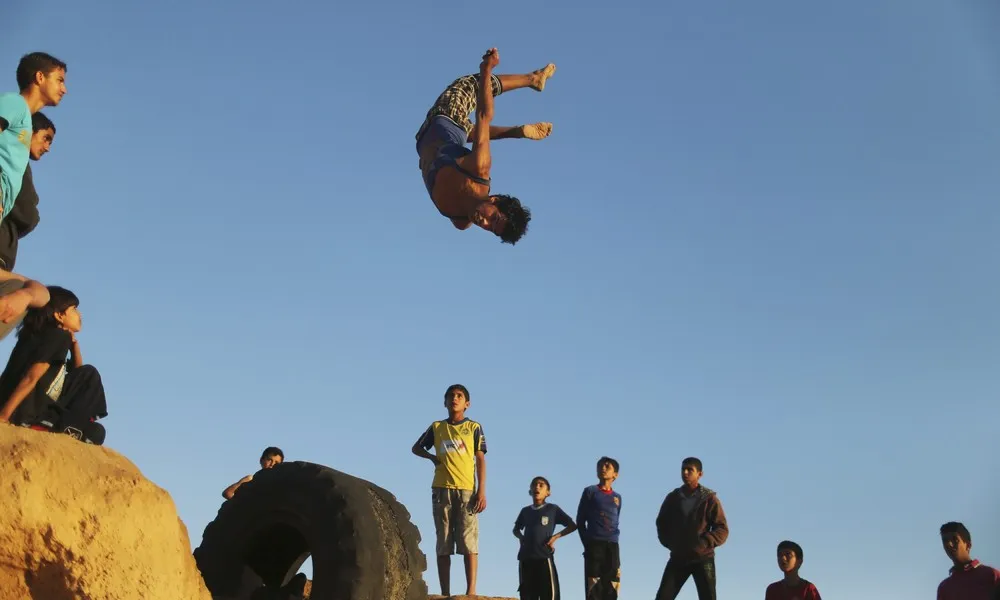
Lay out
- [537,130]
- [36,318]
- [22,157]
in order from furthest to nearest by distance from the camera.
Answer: [537,130] → [36,318] → [22,157]

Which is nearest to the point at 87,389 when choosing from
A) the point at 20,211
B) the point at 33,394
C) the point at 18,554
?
the point at 33,394

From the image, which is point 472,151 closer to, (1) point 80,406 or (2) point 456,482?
(2) point 456,482

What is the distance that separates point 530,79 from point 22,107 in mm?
4911

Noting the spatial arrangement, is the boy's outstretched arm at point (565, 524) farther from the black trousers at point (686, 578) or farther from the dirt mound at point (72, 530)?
the dirt mound at point (72, 530)

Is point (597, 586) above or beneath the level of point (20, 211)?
beneath

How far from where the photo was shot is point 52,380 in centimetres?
502

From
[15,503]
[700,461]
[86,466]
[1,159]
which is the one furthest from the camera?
[700,461]

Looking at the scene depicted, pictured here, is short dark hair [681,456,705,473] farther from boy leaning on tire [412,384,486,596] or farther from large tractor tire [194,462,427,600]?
large tractor tire [194,462,427,600]

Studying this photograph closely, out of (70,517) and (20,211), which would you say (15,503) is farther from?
(20,211)

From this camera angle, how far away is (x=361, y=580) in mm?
4512

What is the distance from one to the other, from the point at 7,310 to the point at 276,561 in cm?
197

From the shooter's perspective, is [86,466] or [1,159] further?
[1,159]

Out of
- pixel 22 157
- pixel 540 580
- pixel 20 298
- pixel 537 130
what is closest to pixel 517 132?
pixel 537 130

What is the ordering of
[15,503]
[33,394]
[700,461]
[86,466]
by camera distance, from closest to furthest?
[15,503], [86,466], [33,394], [700,461]
